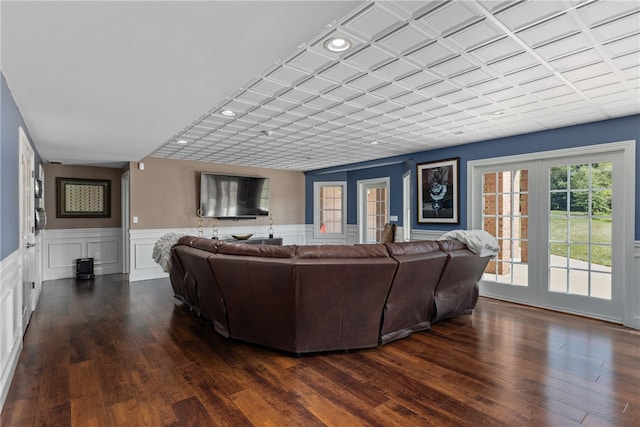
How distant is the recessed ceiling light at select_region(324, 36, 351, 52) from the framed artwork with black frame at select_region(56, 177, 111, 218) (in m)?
6.34

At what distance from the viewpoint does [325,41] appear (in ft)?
6.87

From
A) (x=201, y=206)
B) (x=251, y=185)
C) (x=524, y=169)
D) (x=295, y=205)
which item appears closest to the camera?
(x=524, y=169)

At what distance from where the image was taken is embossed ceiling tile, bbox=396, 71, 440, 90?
2629 millimetres

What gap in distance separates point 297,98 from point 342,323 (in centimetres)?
210

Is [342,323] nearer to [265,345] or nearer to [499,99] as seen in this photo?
[265,345]

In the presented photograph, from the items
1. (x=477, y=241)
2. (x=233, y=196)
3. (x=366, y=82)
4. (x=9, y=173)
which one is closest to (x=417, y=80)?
(x=366, y=82)

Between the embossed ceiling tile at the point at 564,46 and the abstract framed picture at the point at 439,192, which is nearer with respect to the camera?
the embossed ceiling tile at the point at 564,46

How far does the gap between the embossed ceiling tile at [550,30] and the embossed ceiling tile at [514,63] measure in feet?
0.63

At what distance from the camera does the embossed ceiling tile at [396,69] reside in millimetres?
2424

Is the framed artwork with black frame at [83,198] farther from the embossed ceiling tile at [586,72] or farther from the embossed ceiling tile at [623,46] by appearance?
the embossed ceiling tile at [623,46]

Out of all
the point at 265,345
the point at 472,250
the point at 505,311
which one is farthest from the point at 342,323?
the point at 505,311

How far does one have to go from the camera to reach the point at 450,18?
187 centimetres

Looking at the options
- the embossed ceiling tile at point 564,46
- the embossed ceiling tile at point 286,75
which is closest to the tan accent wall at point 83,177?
the embossed ceiling tile at point 286,75

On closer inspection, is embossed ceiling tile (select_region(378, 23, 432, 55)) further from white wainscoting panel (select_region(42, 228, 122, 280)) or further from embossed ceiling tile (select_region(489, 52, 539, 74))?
white wainscoting panel (select_region(42, 228, 122, 280))
